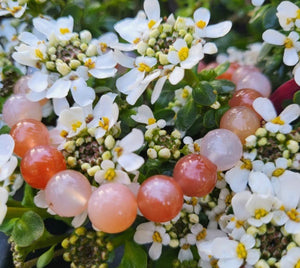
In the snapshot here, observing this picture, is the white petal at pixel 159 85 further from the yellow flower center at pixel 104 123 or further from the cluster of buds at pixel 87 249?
the cluster of buds at pixel 87 249

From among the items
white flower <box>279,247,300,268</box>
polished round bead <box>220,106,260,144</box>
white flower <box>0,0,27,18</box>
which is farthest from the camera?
white flower <box>0,0,27,18</box>

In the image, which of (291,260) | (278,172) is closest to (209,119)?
(278,172)

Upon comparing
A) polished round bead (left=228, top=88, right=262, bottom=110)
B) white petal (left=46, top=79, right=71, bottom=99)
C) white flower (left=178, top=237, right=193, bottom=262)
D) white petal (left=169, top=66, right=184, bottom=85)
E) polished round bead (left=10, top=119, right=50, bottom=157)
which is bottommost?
white flower (left=178, top=237, right=193, bottom=262)

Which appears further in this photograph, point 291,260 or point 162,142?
point 162,142

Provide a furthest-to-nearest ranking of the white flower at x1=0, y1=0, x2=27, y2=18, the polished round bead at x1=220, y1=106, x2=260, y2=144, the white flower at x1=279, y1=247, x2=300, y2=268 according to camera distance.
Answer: the white flower at x1=0, y1=0, x2=27, y2=18
the polished round bead at x1=220, y1=106, x2=260, y2=144
the white flower at x1=279, y1=247, x2=300, y2=268

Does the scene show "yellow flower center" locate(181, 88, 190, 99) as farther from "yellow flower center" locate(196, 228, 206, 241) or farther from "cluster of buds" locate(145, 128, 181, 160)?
"yellow flower center" locate(196, 228, 206, 241)

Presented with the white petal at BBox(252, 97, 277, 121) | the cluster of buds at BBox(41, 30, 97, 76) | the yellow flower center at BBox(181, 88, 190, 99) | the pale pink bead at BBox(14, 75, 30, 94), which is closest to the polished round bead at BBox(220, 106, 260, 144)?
the white petal at BBox(252, 97, 277, 121)

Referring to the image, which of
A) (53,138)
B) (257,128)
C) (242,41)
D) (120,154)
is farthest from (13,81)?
(242,41)

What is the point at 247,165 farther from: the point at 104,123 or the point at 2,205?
the point at 2,205
